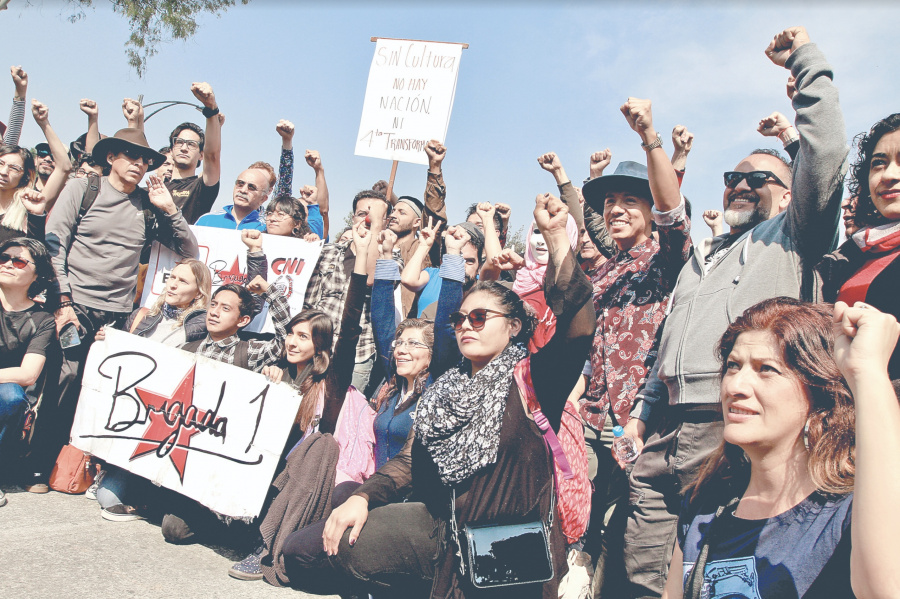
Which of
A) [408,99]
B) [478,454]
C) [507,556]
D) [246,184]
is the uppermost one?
[408,99]

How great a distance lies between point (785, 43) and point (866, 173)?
2.00 ft

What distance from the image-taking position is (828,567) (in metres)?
1.46

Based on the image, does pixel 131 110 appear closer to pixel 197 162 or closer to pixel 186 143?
pixel 186 143

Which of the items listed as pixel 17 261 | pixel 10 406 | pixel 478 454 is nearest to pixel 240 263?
pixel 17 261

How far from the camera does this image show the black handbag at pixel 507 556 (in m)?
2.41

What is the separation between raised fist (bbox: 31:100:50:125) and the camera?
549 centimetres

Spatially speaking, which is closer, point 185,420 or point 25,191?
point 185,420

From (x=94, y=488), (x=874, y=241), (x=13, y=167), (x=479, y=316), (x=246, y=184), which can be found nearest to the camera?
(x=874, y=241)

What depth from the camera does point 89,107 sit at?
5.89 m

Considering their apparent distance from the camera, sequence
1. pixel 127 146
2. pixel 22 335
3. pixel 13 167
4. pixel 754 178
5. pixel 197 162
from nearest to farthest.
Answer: pixel 754 178 < pixel 22 335 < pixel 127 146 < pixel 13 167 < pixel 197 162

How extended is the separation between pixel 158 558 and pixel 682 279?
3.18 m

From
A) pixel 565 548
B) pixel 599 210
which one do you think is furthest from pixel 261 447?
pixel 599 210

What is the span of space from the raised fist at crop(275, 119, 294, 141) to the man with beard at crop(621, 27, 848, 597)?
154 inches

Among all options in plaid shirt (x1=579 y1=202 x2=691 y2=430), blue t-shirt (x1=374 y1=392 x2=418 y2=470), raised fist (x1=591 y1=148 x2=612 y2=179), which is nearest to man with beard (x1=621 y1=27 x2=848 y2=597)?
plaid shirt (x1=579 y1=202 x2=691 y2=430)
